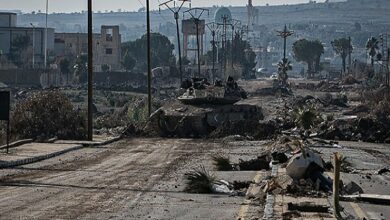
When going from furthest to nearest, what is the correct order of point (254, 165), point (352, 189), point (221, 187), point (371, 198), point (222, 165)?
point (254, 165), point (222, 165), point (221, 187), point (352, 189), point (371, 198)

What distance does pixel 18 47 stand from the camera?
149750 millimetres

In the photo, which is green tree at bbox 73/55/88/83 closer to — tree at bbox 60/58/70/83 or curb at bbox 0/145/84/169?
tree at bbox 60/58/70/83

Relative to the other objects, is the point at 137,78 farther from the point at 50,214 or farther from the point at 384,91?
the point at 50,214

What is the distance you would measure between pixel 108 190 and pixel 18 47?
131527 millimetres

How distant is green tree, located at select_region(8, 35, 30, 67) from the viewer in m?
149

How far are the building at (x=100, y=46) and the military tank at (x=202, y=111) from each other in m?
123

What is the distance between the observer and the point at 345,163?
2798cm

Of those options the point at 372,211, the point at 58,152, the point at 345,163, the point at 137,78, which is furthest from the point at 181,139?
the point at 137,78

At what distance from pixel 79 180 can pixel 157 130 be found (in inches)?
1048

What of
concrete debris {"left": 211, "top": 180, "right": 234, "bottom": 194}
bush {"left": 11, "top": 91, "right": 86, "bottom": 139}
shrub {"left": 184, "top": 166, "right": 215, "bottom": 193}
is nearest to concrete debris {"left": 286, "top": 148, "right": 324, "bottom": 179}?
concrete debris {"left": 211, "top": 180, "right": 234, "bottom": 194}

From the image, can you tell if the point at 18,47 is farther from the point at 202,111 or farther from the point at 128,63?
the point at 202,111

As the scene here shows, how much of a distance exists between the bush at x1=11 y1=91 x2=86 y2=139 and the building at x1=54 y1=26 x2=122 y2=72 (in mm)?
127949

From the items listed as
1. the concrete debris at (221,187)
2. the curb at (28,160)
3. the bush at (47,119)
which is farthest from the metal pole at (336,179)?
the bush at (47,119)

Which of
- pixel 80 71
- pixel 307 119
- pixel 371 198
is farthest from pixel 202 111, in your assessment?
pixel 80 71
